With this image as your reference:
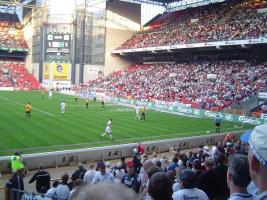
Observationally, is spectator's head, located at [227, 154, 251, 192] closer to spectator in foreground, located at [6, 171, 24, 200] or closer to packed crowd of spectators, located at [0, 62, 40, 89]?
spectator in foreground, located at [6, 171, 24, 200]

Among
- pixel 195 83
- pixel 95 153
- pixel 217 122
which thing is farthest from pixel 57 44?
pixel 95 153

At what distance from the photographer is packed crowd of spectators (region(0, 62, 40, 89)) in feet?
239

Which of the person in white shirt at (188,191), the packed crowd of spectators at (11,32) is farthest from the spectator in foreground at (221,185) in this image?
the packed crowd of spectators at (11,32)

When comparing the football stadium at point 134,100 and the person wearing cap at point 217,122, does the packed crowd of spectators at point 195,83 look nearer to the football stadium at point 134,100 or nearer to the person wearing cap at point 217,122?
the football stadium at point 134,100

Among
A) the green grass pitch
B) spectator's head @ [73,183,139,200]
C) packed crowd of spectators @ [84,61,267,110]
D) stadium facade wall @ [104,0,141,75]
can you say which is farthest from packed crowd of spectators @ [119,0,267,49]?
spectator's head @ [73,183,139,200]

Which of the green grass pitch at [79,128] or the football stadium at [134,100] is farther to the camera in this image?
the green grass pitch at [79,128]

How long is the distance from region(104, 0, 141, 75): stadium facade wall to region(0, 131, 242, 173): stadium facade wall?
52827 mm

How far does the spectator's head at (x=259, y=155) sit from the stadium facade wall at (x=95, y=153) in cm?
1669

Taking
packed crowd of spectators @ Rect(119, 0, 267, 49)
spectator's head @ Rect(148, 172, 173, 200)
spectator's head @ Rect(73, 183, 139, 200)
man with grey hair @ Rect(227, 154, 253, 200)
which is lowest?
spectator's head @ Rect(148, 172, 173, 200)

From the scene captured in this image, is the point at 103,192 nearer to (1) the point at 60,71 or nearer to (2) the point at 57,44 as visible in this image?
(2) the point at 57,44

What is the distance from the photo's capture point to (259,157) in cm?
225

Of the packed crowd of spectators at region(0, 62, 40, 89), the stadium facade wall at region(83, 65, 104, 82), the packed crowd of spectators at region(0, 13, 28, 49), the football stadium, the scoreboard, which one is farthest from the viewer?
the packed crowd of spectators at region(0, 13, 28, 49)

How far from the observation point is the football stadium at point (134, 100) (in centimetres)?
640

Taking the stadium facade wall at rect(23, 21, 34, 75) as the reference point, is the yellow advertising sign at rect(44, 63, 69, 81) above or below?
below
